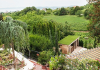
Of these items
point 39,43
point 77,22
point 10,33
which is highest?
point 10,33

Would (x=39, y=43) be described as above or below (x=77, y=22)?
below

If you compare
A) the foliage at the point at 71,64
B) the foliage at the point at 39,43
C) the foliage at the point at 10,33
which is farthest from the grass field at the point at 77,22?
the foliage at the point at 10,33

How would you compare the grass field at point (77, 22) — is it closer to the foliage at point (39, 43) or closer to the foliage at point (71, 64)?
the foliage at point (39, 43)

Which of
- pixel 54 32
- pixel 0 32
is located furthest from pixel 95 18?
pixel 0 32

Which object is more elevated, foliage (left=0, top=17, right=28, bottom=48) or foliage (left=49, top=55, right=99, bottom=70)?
foliage (left=0, top=17, right=28, bottom=48)

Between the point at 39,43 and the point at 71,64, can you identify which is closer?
the point at 71,64

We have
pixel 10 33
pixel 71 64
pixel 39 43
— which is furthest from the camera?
pixel 39 43

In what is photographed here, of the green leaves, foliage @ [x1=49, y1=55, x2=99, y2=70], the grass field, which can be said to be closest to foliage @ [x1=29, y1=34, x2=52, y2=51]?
foliage @ [x1=49, y1=55, x2=99, y2=70]

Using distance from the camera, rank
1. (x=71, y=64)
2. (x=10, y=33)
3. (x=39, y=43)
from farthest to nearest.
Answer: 1. (x=39, y=43)
2. (x=10, y=33)
3. (x=71, y=64)

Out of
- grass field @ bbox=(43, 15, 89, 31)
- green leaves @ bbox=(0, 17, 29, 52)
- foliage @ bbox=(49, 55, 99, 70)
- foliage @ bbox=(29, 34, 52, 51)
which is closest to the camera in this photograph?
foliage @ bbox=(49, 55, 99, 70)

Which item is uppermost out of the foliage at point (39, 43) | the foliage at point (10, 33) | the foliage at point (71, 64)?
the foliage at point (10, 33)

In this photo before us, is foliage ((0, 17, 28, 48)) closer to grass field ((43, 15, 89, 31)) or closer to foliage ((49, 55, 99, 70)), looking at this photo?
foliage ((49, 55, 99, 70))

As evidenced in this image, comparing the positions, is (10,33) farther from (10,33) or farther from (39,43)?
(39,43)

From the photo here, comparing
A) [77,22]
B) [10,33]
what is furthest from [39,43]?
[77,22]
